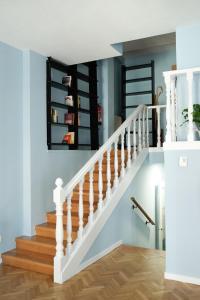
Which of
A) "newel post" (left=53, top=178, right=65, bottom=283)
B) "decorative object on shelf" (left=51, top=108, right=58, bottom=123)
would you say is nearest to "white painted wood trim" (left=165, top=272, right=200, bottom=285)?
"newel post" (left=53, top=178, right=65, bottom=283)

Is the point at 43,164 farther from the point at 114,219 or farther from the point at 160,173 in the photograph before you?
the point at 160,173

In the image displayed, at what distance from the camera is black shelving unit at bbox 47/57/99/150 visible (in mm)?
4891

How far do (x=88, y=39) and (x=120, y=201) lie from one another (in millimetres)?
2488

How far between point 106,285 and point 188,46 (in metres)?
3.04

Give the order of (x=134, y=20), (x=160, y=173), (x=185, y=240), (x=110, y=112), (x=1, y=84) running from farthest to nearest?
(x=110, y=112), (x=160, y=173), (x=1, y=84), (x=134, y=20), (x=185, y=240)

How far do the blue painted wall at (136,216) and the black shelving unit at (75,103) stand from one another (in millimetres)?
1205

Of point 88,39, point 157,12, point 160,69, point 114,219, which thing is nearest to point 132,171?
point 114,219

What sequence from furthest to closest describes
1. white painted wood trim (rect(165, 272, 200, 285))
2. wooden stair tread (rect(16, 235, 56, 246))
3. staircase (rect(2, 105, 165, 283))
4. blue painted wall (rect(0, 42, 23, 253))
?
blue painted wall (rect(0, 42, 23, 253))
wooden stair tread (rect(16, 235, 56, 246))
staircase (rect(2, 105, 165, 283))
white painted wood trim (rect(165, 272, 200, 285))

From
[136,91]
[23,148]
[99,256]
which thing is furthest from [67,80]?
[99,256]

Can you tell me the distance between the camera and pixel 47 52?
4715mm

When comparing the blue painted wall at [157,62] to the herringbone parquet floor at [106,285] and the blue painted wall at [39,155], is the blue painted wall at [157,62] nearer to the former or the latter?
the blue painted wall at [39,155]

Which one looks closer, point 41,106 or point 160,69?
point 41,106

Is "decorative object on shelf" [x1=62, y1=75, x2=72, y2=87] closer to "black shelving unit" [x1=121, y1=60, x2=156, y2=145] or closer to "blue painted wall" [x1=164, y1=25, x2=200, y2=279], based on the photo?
"black shelving unit" [x1=121, y1=60, x2=156, y2=145]

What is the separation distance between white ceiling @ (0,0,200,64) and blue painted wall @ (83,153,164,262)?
2378mm
